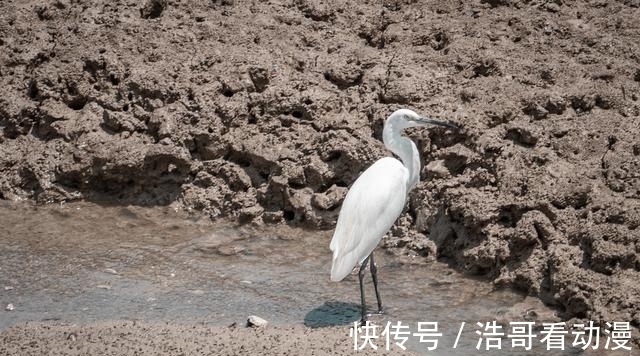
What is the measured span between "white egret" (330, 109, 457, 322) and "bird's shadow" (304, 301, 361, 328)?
0.18 m

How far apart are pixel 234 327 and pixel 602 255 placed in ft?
8.79

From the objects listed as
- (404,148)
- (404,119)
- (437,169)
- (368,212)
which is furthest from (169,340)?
(437,169)

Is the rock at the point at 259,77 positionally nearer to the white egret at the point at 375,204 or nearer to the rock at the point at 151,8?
the rock at the point at 151,8

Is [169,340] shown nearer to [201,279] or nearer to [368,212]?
[201,279]

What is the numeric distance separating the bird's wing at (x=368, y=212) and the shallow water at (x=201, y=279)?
0.49m

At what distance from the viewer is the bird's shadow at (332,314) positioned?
6492mm

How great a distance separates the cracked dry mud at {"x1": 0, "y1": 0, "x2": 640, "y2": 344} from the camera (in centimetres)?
735

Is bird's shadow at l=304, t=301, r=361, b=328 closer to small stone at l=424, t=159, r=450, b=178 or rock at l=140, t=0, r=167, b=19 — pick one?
small stone at l=424, t=159, r=450, b=178

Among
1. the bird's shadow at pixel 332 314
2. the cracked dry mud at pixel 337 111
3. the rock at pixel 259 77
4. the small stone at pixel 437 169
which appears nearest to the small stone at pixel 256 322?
the bird's shadow at pixel 332 314

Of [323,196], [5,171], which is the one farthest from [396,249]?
[5,171]

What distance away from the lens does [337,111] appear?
8.52m

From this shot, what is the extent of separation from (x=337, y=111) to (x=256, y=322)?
9.14ft

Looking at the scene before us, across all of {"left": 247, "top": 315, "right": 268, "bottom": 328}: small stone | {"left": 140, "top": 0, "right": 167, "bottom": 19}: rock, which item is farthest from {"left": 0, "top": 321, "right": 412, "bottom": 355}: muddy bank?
{"left": 140, "top": 0, "right": 167, "bottom": 19}: rock

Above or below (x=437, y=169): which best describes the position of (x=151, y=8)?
above
